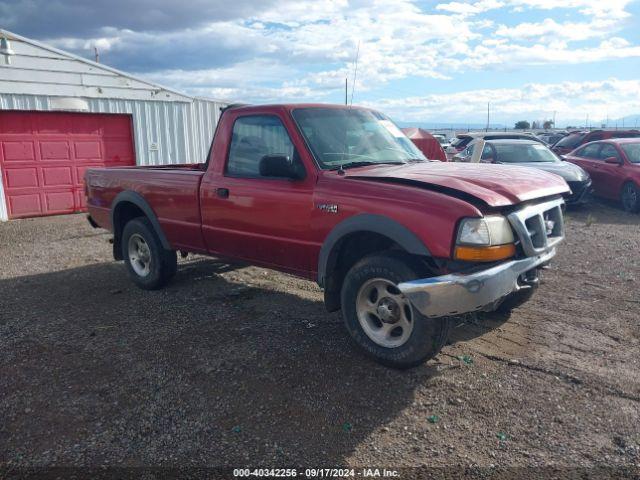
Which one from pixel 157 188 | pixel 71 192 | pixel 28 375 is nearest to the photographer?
pixel 28 375

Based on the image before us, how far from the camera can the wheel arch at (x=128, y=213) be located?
5.94 meters

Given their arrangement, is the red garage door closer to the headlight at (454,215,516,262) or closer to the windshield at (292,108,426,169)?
the windshield at (292,108,426,169)

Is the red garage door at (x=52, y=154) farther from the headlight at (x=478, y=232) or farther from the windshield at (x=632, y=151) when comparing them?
the windshield at (x=632, y=151)

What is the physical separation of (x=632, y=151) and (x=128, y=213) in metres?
11.2

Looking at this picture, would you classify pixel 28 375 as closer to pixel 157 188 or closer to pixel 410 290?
pixel 157 188

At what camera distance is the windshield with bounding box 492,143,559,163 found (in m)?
11.8

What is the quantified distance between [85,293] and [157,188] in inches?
65.0

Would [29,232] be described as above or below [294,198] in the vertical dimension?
below

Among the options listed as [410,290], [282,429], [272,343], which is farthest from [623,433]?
[272,343]

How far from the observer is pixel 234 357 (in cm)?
433

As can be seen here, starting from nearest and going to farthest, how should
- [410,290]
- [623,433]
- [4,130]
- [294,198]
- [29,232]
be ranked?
[623,433], [410,290], [294,198], [29,232], [4,130]

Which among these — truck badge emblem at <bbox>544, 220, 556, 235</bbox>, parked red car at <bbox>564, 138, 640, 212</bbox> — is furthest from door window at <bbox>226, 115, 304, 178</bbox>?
parked red car at <bbox>564, 138, 640, 212</bbox>

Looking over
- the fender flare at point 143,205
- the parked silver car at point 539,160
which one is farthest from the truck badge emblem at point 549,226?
the parked silver car at point 539,160

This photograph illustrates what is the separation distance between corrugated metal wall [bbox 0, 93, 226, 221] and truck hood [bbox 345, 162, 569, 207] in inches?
399
